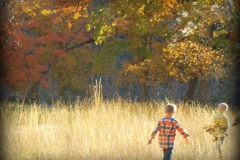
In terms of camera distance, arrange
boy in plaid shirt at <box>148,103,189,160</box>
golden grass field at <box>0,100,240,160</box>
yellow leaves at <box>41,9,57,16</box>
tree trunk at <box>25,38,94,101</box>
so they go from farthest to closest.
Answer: tree trunk at <box>25,38,94,101</box> < yellow leaves at <box>41,9,57,16</box> < golden grass field at <box>0,100,240,160</box> < boy in plaid shirt at <box>148,103,189,160</box>

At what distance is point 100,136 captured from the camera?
732cm

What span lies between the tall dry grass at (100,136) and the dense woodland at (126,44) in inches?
94.6

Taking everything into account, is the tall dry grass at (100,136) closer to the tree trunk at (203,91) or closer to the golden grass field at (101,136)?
the golden grass field at (101,136)

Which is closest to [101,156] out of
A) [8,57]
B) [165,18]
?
[165,18]

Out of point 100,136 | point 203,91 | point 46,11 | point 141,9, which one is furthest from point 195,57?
point 46,11

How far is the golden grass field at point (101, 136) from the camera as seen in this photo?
6691mm

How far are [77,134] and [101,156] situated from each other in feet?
3.29

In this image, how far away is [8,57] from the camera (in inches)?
510

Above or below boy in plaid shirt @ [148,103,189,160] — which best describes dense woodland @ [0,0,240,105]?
above

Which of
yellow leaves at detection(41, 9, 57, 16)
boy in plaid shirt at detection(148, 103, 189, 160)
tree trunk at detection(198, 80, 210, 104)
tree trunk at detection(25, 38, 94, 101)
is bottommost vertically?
boy in plaid shirt at detection(148, 103, 189, 160)

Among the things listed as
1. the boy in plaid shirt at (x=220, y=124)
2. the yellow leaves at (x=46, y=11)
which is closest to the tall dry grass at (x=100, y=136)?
Answer: the boy in plaid shirt at (x=220, y=124)

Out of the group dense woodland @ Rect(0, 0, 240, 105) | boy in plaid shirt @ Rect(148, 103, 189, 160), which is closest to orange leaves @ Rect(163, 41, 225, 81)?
dense woodland @ Rect(0, 0, 240, 105)

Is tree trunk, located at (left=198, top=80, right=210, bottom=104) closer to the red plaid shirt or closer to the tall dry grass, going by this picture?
the tall dry grass

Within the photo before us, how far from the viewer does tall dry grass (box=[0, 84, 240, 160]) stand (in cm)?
670
